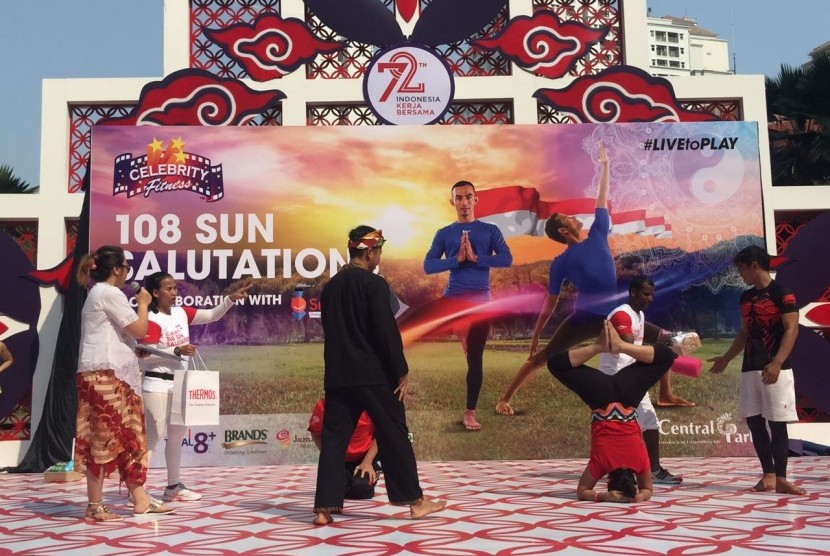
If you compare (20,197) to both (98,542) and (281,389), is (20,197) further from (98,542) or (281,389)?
(98,542)

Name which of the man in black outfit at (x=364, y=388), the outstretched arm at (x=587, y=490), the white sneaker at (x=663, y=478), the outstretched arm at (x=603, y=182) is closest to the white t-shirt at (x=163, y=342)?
the man in black outfit at (x=364, y=388)

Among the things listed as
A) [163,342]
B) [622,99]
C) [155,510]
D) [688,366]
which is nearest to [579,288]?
[688,366]

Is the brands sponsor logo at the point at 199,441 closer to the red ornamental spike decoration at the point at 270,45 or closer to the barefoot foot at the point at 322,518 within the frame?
the barefoot foot at the point at 322,518

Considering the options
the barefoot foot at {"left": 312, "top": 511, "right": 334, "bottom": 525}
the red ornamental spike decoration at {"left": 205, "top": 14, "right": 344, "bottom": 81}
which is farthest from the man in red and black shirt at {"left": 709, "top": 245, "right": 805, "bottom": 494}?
the red ornamental spike decoration at {"left": 205, "top": 14, "right": 344, "bottom": 81}

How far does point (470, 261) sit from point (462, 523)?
10.8 feet

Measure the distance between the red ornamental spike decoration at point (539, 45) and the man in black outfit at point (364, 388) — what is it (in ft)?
13.9

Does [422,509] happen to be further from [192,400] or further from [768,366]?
[768,366]

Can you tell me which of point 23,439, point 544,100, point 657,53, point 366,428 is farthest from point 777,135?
point 657,53

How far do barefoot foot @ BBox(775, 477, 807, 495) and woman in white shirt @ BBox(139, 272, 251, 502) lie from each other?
9.94 feet

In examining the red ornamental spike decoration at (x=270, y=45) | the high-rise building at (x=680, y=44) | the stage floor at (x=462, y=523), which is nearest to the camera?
the stage floor at (x=462, y=523)

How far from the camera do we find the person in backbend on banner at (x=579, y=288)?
252 inches

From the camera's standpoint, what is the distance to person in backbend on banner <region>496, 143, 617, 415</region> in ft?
21.0

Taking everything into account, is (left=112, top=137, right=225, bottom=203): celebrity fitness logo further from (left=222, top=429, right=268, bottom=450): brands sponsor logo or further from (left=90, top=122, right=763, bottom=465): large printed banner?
(left=222, top=429, right=268, bottom=450): brands sponsor logo

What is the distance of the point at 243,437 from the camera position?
6.25 metres
